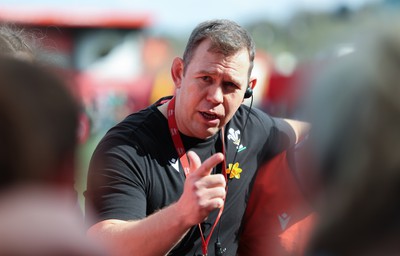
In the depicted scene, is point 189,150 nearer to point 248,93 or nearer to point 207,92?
point 207,92

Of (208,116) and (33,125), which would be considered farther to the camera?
(208,116)

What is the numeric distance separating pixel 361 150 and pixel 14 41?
2.52m

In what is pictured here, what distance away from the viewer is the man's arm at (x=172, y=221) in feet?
11.2

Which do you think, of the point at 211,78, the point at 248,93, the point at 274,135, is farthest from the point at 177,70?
the point at 274,135

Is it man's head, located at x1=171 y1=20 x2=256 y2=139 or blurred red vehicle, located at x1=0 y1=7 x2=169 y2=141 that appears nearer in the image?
man's head, located at x1=171 y1=20 x2=256 y2=139

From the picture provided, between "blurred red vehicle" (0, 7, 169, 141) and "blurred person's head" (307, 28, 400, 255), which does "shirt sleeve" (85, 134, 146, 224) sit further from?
"blurred red vehicle" (0, 7, 169, 141)

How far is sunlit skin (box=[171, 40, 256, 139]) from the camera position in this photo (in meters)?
4.18

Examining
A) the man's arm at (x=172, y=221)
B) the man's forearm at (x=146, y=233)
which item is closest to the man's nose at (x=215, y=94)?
the man's arm at (x=172, y=221)

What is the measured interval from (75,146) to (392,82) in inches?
22.5

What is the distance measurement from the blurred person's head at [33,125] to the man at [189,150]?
2275mm

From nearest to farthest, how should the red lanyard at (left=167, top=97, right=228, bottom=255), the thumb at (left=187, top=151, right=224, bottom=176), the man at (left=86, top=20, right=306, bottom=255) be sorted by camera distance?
1. the thumb at (left=187, top=151, right=224, bottom=176)
2. the man at (left=86, top=20, right=306, bottom=255)
3. the red lanyard at (left=167, top=97, right=228, bottom=255)

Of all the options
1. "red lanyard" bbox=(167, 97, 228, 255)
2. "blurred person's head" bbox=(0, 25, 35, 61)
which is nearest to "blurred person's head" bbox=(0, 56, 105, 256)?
"blurred person's head" bbox=(0, 25, 35, 61)

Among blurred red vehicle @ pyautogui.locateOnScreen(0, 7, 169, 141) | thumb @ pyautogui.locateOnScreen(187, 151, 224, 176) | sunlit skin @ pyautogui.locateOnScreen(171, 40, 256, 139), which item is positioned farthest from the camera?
blurred red vehicle @ pyautogui.locateOnScreen(0, 7, 169, 141)

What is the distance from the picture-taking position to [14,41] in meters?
3.59
